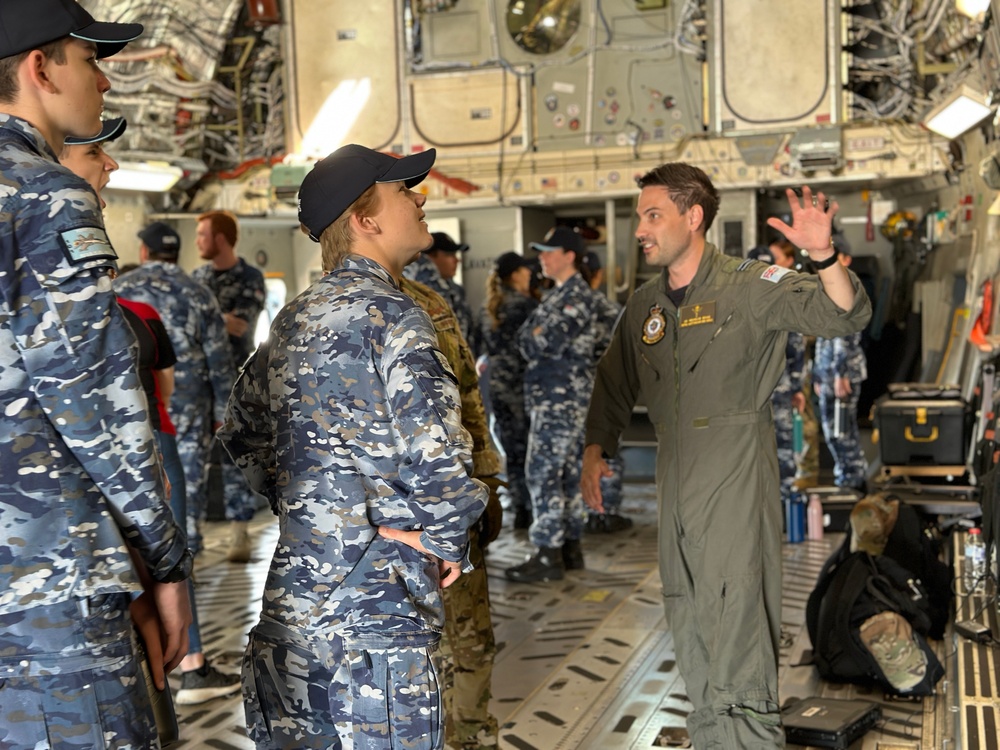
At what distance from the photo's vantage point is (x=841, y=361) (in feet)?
27.7

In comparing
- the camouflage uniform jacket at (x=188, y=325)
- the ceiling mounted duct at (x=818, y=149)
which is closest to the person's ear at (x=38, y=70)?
the camouflage uniform jacket at (x=188, y=325)

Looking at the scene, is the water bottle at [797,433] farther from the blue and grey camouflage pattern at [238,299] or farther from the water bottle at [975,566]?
the blue and grey camouflage pattern at [238,299]

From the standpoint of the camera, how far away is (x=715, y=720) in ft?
11.1

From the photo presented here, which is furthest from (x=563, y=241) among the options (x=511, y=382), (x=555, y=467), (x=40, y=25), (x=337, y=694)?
(x=40, y=25)

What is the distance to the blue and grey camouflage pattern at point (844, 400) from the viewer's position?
8.41 meters

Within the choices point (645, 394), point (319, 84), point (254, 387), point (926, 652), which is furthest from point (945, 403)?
point (319, 84)

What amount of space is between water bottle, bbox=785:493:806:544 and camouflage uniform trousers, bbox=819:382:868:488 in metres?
1.55

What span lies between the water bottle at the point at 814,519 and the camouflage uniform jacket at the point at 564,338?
69.2 inches

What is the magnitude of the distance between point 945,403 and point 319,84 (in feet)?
23.3

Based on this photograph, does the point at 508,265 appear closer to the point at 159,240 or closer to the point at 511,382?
the point at 511,382

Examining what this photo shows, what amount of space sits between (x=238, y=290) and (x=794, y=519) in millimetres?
3853

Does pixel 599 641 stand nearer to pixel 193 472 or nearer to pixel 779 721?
pixel 779 721

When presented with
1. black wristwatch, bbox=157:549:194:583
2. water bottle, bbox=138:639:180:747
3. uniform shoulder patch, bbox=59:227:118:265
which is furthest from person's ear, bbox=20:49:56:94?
Answer: water bottle, bbox=138:639:180:747

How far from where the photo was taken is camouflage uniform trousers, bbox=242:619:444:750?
2.11 m
